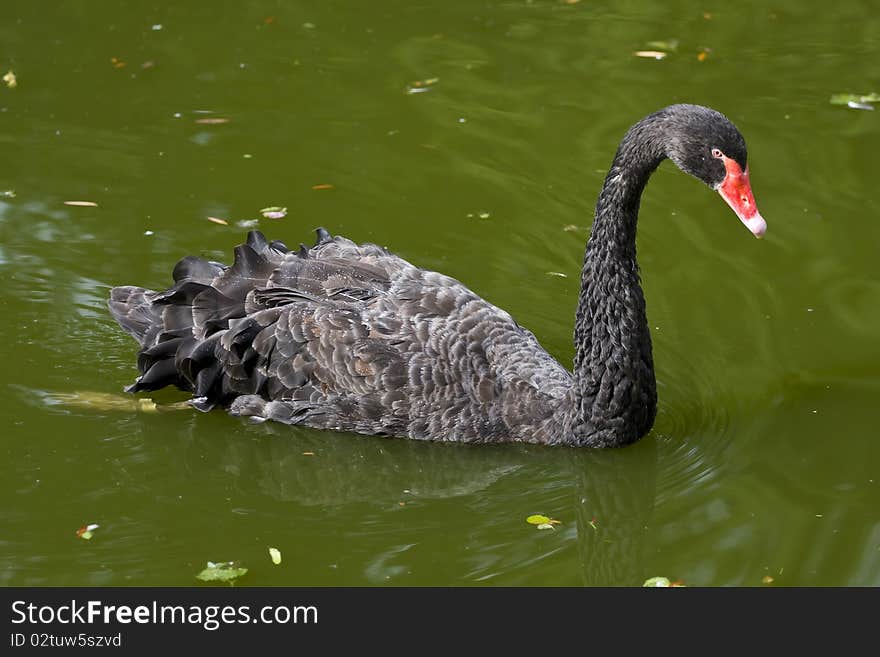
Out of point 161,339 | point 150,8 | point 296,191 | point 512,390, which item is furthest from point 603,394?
point 150,8

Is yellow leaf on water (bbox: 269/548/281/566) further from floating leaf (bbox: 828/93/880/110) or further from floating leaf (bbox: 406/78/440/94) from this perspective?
floating leaf (bbox: 828/93/880/110)

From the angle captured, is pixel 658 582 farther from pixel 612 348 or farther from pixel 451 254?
pixel 451 254

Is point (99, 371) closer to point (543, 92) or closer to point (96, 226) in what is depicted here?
point (96, 226)

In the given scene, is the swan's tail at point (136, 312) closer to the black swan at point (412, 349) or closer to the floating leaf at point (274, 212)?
the black swan at point (412, 349)

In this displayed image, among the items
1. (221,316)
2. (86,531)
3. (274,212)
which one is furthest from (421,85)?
(86,531)

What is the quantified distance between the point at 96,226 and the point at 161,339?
1.95 m

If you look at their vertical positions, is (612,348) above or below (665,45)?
above

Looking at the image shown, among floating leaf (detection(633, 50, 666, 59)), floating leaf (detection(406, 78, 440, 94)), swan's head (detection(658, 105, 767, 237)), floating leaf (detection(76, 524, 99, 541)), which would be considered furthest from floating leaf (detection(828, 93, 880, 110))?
floating leaf (detection(76, 524, 99, 541))

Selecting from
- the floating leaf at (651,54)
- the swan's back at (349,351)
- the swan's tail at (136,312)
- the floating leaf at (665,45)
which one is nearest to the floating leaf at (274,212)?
the swan's tail at (136,312)

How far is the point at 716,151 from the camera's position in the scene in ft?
20.4

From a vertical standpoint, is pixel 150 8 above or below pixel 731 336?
above

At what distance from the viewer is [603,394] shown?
6.71 metres

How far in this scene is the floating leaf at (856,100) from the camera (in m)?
10.5

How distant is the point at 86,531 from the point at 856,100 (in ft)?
22.7
